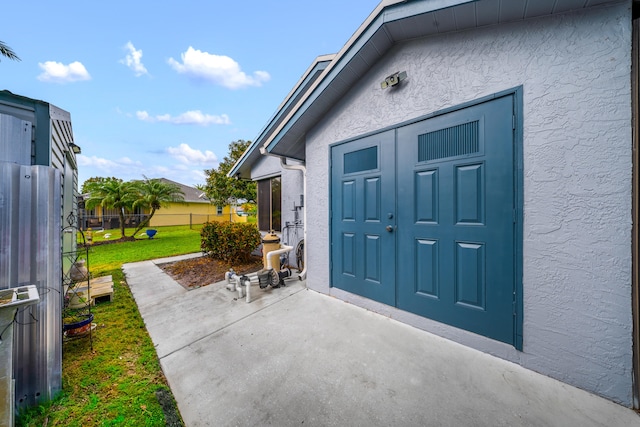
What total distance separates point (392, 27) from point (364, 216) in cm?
258

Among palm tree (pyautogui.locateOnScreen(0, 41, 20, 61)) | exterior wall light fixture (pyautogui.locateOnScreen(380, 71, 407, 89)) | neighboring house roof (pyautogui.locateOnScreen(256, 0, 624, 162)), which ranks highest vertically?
palm tree (pyautogui.locateOnScreen(0, 41, 20, 61))

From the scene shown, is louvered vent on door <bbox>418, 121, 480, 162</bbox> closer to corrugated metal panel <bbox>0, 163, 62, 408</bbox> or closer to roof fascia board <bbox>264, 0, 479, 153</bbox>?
roof fascia board <bbox>264, 0, 479, 153</bbox>

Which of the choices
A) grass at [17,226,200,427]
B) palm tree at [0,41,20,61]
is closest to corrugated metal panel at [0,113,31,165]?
grass at [17,226,200,427]

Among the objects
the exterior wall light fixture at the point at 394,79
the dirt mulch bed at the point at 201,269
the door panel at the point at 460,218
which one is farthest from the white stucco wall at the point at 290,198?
the door panel at the point at 460,218

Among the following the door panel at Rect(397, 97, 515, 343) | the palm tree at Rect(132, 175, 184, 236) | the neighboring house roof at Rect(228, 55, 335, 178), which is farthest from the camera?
the palm tree at Rect(132, 175, 184, 236)

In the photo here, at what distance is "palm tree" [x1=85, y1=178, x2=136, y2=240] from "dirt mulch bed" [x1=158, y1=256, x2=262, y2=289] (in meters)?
7.84

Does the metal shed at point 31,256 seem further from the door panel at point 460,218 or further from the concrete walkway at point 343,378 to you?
the door panel at point 460,218

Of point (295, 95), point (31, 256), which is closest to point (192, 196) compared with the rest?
point (295, 95)

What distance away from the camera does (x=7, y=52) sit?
17.2ft

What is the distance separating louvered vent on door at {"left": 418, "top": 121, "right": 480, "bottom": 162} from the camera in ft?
8.19

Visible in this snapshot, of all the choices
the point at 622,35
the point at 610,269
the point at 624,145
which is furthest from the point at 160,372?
the point at 622,35

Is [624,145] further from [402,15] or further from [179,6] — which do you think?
[179,6]

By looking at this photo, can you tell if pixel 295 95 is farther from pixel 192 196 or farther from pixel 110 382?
pixel 192 196

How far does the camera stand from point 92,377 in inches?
87.0
